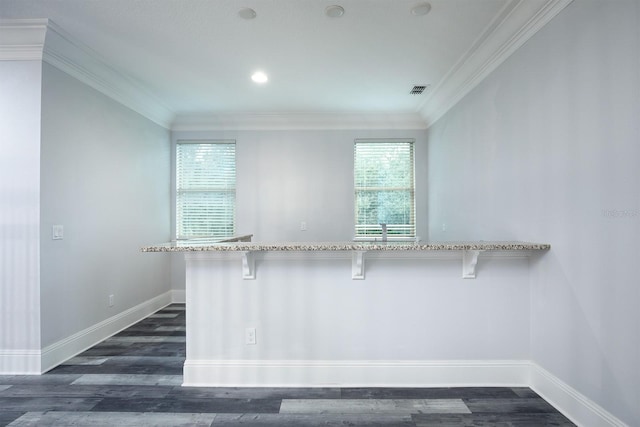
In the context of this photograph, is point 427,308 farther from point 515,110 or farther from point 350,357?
point 515,110

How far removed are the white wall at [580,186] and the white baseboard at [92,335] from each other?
3601 mm

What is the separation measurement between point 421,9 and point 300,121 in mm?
2490

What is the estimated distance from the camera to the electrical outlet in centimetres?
224

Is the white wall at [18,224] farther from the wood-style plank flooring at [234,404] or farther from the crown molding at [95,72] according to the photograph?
the wood-style plank flooring at [234,404]

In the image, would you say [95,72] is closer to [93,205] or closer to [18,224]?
[93,205]

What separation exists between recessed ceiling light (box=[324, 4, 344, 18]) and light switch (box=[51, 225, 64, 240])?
8.82ft

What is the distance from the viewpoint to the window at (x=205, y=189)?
15.2ft

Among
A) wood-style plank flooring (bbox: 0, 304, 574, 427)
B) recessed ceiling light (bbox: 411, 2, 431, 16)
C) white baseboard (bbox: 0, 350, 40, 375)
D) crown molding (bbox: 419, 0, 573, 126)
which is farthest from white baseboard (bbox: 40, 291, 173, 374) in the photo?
crown molding (bbox: 419, 0, 573, 126)

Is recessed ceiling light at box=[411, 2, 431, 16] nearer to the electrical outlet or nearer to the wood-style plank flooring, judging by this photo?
the electrical outlet

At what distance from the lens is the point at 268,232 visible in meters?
4.56

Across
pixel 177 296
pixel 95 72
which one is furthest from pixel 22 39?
pixel 177 296

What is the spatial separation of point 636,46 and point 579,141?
0.48 m

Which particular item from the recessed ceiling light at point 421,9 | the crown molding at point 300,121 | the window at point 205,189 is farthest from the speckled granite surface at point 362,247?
the crown molding at point 300,121

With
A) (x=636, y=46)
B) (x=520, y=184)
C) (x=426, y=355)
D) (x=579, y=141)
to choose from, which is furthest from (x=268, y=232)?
(x=636, y=46)
